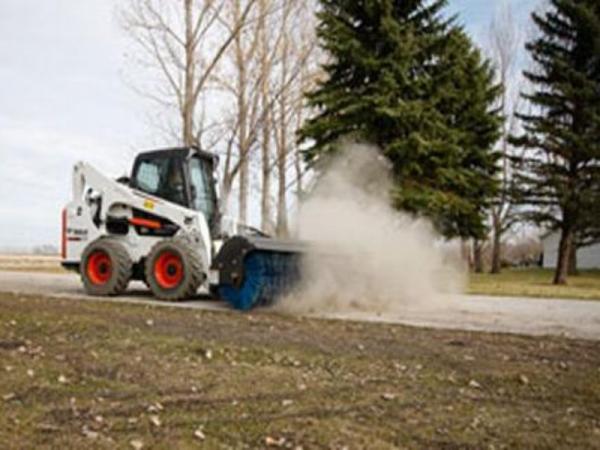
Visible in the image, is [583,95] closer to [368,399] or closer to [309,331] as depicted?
[309,331]

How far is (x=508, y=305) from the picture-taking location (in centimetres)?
1211

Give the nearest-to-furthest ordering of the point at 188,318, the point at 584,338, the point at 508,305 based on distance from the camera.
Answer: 1. the point at 584,338
2. the point at 188,318
3. the point at 508,305

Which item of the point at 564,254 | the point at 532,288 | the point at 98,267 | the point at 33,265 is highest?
the point at 564,254

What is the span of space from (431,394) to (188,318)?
4.73 meters

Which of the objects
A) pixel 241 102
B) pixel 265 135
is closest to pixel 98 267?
pixel 241 102

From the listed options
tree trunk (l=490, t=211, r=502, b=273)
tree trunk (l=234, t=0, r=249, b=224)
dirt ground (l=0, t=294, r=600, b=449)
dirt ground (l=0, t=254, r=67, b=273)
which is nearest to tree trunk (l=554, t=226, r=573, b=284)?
tree trunk (l=490, t=211, r=502, b=273)

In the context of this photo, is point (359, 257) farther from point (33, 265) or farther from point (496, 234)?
point (496, 234)

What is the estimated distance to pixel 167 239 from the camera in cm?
1166

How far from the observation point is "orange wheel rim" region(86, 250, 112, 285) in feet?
40.5

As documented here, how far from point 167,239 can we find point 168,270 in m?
0.54

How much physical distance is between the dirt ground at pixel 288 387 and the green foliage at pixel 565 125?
778 inches

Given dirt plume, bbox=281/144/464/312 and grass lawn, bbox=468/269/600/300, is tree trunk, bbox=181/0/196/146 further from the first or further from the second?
dirt plume, bbox=281/144/464/312

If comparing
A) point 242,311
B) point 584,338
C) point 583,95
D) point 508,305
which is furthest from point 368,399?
point 583,95

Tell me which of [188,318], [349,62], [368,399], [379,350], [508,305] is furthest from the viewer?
[349,62]
